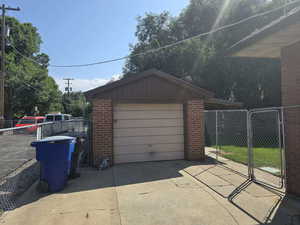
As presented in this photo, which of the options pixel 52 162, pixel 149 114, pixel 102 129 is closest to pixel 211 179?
pixel 149 114

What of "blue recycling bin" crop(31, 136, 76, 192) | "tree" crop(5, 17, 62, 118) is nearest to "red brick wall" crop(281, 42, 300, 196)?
"blue recycling bin" crop(31, 136, 76, 192)

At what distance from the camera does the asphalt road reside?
4.78 meters

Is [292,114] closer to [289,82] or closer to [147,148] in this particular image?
[289,82]

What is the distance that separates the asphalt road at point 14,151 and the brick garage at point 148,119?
193 centimetres

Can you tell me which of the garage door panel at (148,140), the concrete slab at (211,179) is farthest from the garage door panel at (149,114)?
the concrete slab at (211,179)

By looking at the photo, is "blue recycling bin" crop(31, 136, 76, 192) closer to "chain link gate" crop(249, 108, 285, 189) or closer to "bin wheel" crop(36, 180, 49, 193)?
"bin wheel" crop(36, 180, 49, 193)

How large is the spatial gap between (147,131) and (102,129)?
161 centimetres

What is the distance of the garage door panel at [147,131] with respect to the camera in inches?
298

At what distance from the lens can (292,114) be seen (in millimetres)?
4480

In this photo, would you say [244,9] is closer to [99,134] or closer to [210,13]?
[210,13]

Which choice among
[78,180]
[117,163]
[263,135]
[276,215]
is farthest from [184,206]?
[263,135]

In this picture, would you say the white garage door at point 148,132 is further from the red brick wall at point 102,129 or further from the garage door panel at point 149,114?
the red brick wall at point 102,129

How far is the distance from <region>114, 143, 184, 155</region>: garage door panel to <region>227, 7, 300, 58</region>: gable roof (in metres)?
4.15

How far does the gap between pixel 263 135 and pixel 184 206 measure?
571 inches
